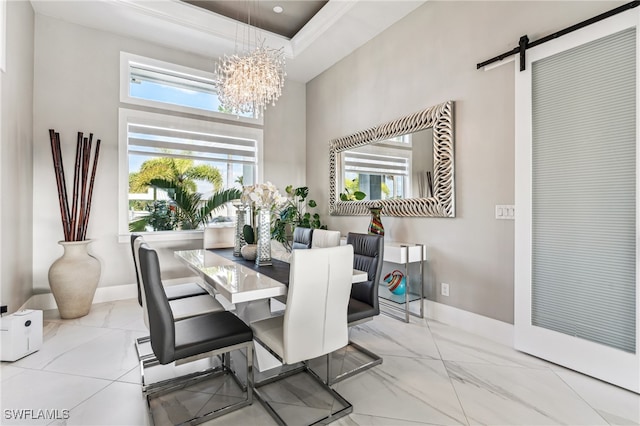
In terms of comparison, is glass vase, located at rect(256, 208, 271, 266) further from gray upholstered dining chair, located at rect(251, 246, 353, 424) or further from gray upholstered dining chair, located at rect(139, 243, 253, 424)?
gray upholstered dining chair, located at rect(251, 246, 353, 424)

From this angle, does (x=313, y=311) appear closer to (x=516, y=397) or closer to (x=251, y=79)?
(x=516, y=397)

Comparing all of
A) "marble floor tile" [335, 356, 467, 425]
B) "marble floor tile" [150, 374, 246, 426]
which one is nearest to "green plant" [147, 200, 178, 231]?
"marble floor tile" [150, 374, 246, 426]

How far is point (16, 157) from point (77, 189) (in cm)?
57

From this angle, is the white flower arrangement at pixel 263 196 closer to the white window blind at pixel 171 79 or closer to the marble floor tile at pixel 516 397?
the marble floor tile at pixel 516 397

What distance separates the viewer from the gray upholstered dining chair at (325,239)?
247cm

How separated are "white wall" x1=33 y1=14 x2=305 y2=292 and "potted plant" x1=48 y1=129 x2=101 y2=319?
0.21m

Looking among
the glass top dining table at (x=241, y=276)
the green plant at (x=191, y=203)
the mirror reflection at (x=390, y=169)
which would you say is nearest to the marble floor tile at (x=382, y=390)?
the glass top dining table at (x=241, y=276)

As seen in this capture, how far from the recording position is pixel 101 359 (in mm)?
2270

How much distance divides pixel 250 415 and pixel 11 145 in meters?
3.15

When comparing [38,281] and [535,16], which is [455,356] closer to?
[535,16]

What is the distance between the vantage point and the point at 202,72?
4367mm

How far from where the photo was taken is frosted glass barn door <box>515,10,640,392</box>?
1896 millimetres

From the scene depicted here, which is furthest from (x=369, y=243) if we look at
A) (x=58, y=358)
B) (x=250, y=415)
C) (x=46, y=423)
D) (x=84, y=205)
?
(x=84, y=205)

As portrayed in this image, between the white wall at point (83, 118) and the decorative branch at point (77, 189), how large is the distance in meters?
0.20
